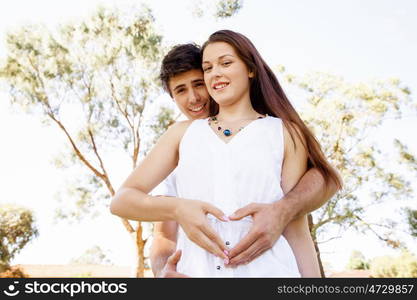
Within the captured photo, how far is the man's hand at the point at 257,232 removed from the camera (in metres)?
1.50

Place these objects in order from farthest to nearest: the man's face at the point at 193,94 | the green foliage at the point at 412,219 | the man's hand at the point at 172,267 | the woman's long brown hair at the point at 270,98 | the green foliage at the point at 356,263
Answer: the green foliage at the point at 356,263 → the green foliage at the point at 412,219 → the man's face at the point at 193,94 → the woman's long brown hair at the point at 270,98 → the man's hand at the point at 172,267

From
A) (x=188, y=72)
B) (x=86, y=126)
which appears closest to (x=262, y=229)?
(x=188, y=72)

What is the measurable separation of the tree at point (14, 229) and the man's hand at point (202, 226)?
1426 cm

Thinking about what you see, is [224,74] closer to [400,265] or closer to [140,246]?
[140,246]

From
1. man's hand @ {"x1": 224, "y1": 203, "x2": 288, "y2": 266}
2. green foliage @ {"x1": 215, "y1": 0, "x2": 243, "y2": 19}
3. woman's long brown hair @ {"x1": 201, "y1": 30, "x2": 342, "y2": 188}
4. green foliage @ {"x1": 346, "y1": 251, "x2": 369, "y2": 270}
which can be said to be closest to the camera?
man's hand @ {"x1": 224, "y1": 203, "x2": 288, "y2": 266}

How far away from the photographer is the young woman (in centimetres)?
159

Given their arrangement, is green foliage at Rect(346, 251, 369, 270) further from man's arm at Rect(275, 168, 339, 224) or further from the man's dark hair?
man's arm at Rect(275, 168, 339, 224)

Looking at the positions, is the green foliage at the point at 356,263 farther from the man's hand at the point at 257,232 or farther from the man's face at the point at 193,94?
the man's hand at the point at 257,232

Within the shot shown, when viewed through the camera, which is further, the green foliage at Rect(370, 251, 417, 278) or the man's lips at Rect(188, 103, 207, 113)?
the green foliage at Rect(370, 251, 417, 278)

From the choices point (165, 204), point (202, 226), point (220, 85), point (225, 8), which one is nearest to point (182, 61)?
point (220, 85)

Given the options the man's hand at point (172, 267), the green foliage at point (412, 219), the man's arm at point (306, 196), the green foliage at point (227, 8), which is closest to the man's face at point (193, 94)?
the man's arm at point (306, 196)

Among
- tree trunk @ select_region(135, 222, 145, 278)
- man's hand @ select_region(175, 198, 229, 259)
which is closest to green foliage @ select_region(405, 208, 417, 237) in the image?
tree trunk @ select_region(135, 222, 145, 278)

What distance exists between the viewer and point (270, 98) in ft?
6.41

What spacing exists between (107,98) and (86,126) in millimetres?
1068
